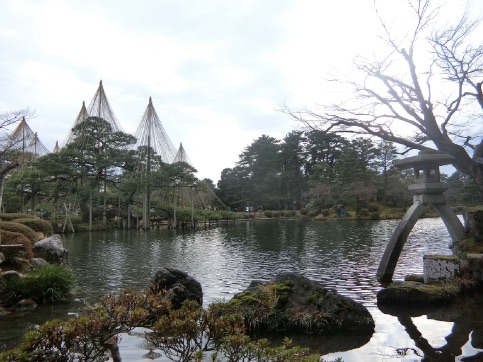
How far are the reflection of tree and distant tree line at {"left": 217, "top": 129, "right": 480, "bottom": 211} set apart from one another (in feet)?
130

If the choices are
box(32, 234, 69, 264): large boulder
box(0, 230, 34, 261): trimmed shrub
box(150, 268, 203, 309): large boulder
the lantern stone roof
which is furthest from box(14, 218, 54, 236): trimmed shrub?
the lantern stone roof

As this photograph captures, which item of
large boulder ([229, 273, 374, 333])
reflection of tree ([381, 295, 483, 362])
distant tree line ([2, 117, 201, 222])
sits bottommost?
reflection of tree ([381, 295, 483, 362])

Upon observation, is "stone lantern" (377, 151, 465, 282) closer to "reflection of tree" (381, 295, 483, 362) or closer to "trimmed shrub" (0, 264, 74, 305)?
"reflection of tree" (381, 295, 483, 362)

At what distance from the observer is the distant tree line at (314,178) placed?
48.5 metres

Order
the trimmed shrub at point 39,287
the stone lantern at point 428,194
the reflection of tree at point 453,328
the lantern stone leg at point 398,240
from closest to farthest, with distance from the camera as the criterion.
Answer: the reflection of tree at point 453,328 < the trimmed shrub at point 39,287 < the stone lantern at point 428,194 < the lantern stone leg at point 398,240

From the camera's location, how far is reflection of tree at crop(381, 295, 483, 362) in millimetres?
5730

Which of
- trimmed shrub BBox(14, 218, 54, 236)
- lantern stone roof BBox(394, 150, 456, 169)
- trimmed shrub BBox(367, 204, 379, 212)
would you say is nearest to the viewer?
lantern stone roof BBox(394, 150, 456, 169)

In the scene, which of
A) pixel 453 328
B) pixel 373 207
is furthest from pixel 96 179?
pixel 453 328

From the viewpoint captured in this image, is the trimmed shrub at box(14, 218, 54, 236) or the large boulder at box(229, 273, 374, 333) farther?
the trimmed shrub at box(14, 218, 54, 236)

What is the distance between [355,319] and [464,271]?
4.25 meters

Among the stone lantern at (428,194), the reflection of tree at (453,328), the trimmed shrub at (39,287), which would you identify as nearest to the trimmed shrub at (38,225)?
the trimmed shrub at (39,287)

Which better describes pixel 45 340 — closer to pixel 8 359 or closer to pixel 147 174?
pixel 8 359

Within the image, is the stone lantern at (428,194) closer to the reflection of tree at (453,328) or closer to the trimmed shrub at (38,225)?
the reflection of tree at (453,328)

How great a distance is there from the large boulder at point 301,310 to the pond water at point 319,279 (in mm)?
359
